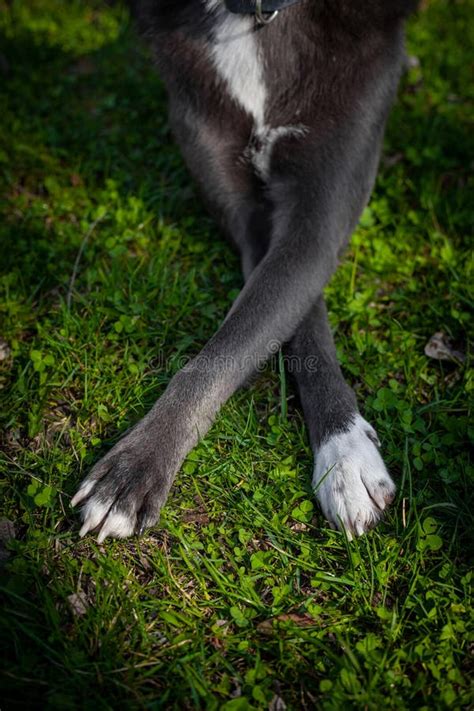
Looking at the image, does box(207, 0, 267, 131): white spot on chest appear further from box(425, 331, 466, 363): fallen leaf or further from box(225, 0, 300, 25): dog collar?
box(425, 331, 466, 363): fallen leaf

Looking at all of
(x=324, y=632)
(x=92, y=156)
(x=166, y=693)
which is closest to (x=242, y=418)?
(x=324, y=632)

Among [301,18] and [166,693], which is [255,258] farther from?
[166,693]

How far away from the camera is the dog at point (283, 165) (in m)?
2.07

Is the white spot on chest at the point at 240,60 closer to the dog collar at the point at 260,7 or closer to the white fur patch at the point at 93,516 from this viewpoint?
the dog collar at the point at 260,7

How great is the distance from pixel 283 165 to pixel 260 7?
0.54 m

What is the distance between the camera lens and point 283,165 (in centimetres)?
245

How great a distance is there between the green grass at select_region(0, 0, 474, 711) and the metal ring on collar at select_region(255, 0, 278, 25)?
0.93 m

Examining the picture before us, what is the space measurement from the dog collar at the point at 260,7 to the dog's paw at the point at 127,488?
4.98 feet

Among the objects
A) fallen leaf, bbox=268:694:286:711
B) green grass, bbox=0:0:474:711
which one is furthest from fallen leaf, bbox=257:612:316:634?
fallen leaf, bbox=268:694:286:711

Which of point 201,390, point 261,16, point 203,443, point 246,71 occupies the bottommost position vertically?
point 203,443

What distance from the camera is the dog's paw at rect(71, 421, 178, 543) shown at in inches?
71.6

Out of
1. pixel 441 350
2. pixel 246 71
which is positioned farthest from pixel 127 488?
pixel 246 71

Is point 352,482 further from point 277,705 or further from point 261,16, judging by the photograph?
point 261,16

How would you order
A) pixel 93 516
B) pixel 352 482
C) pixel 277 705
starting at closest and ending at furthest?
pixel 277 705, pixel 93 516, pixel 352 482
